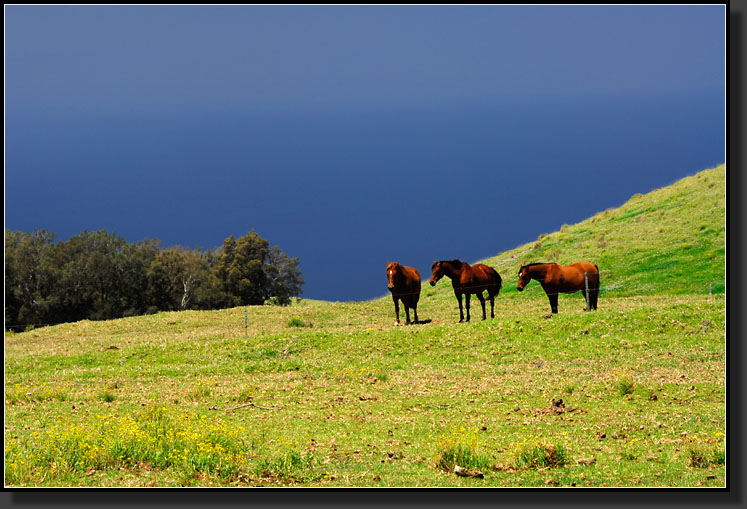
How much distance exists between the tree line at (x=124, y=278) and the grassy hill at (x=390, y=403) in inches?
1050

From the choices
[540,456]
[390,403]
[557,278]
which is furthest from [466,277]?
[540,456]

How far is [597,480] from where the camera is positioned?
11.3 m

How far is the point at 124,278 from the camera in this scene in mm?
66500

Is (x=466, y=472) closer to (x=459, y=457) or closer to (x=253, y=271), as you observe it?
(x=459, y=457)

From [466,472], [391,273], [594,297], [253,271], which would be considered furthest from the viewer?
[253,271]

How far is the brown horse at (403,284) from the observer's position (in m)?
32.2

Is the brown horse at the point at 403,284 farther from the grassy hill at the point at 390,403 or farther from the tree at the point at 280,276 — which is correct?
the tree at the point at 280,276

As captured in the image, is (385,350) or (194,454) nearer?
(194,454)

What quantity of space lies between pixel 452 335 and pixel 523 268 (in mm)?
5875

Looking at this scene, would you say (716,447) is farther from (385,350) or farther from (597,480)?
(385,350)

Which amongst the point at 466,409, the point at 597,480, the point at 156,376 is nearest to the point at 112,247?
the point at 156,376

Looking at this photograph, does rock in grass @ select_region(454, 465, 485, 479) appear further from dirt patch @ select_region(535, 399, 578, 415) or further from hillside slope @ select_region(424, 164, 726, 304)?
hillside slope @ select_region(424, 164, 726, 304)

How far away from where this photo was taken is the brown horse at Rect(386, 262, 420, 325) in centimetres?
3225

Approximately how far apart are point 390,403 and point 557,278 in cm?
1495
